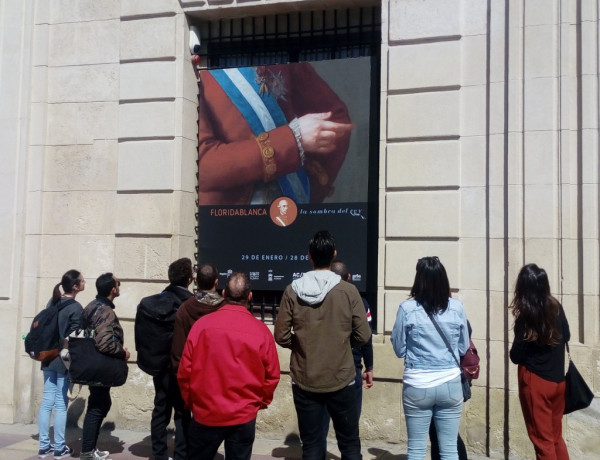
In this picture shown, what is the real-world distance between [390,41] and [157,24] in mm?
2878

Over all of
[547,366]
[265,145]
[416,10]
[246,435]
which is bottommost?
[246,435]

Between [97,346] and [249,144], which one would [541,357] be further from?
[249,144]

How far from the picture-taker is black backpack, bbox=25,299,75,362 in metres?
7.53

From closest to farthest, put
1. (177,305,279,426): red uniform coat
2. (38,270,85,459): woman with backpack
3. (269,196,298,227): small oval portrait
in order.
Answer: (177,305,279,426): red uniform coat, (38,270,85,459): woman with backpack, (269,196,298,227): small oval portrait

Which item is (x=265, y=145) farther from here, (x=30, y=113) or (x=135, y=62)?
(x=30, y=113)

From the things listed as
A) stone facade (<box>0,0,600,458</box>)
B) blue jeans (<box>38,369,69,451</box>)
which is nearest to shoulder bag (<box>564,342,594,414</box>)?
stone facade (<box>0,0,600,458</box>)

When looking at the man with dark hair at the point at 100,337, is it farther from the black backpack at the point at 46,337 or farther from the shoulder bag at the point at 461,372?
the shoulder bag at the point at 461,372

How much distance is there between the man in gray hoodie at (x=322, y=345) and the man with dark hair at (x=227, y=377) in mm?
441

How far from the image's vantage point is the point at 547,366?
5.61m

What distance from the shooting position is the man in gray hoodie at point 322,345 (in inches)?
212

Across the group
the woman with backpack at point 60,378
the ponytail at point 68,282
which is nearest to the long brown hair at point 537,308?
the woman with backpack at point 60,378

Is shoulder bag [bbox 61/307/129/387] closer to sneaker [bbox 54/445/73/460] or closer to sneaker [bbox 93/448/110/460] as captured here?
sneaker [bbox 93/448/110/460]

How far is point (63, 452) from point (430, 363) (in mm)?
4165

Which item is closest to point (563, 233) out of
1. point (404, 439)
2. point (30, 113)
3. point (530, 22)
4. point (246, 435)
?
point (530, 22)
